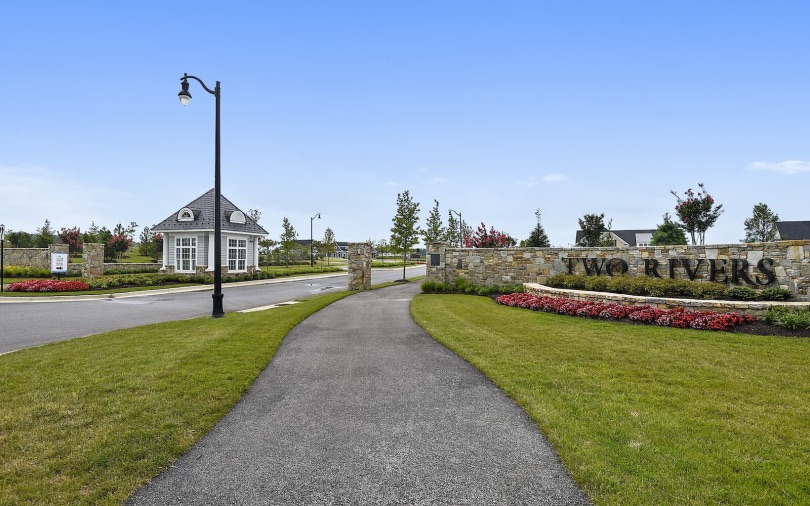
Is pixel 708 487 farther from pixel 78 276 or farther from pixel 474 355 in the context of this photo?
pixel 78 276

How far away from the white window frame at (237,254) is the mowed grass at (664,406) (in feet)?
89.3

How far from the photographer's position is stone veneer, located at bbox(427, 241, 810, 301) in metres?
12.3

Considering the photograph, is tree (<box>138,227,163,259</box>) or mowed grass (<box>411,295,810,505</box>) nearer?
mowed grass (<box>411,295,810,505</box>)

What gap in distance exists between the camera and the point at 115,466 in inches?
143

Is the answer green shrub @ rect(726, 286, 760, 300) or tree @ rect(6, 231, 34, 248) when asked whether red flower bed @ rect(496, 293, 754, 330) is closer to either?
green shrub @ rect(726, 286, 760, 300)

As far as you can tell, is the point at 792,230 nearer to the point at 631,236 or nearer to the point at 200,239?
the point at 631,236

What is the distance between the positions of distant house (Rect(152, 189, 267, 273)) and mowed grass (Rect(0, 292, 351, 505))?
928 inches

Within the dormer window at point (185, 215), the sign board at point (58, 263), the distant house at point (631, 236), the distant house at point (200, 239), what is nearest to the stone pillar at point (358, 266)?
the distant house at point (200, 239)

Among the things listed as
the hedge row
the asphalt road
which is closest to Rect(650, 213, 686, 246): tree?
the hedge row

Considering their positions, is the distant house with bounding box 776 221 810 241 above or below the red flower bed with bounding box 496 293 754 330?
above

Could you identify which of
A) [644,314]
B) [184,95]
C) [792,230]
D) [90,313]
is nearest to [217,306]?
[90,313]

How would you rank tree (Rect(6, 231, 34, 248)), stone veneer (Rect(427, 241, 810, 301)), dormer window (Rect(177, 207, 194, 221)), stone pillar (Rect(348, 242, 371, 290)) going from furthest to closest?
tree (Rect(6, 231, 34, 248)), dormer window (Rect(177, 207, 194, 221)), stone pillar (Rect(348, 242, 371, 290)), stone veneer (Rect(427, 241, 810, 301))

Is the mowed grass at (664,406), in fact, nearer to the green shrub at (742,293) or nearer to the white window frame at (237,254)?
the green shrub at (742,293)

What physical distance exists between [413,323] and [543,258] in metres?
10.0
